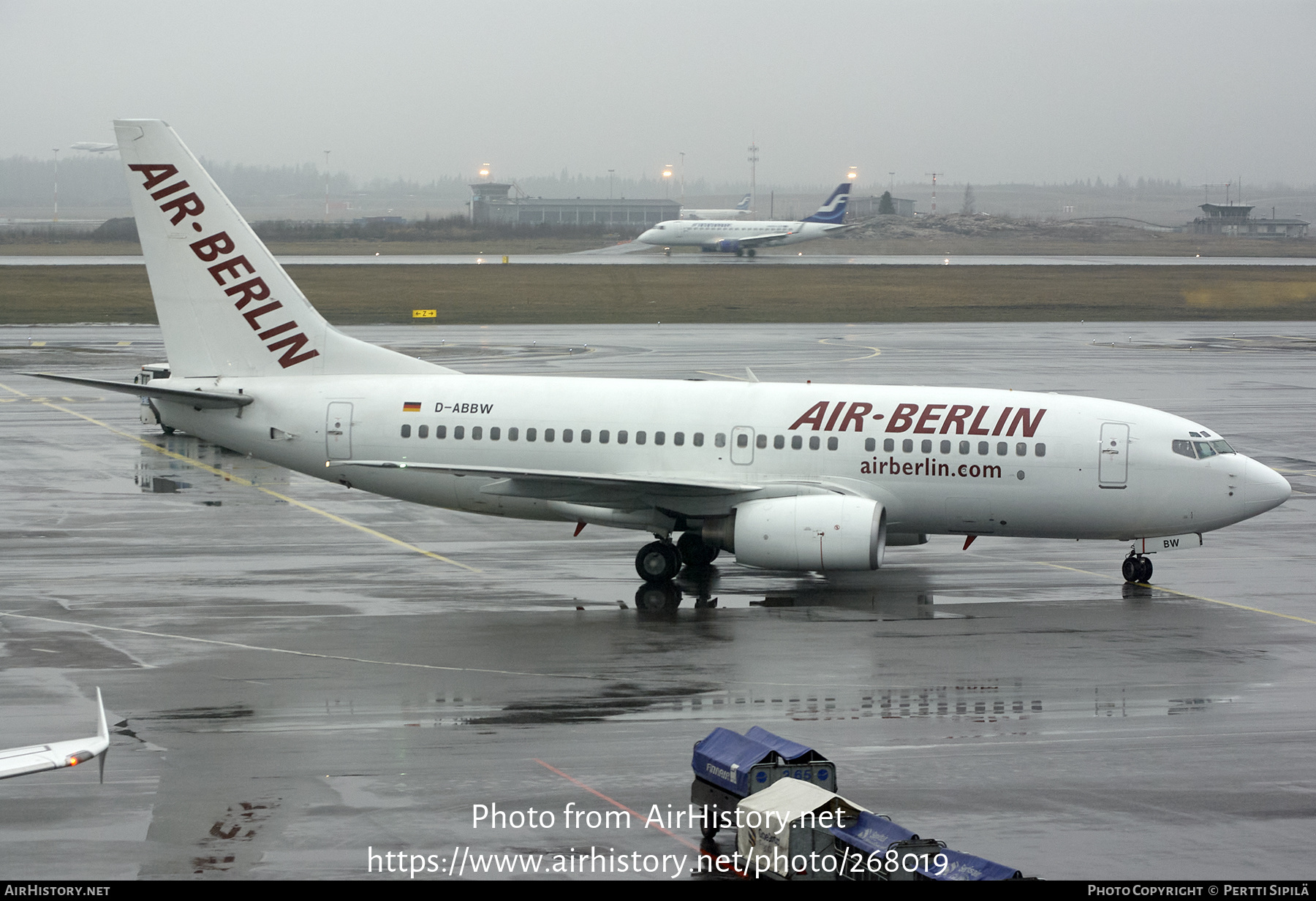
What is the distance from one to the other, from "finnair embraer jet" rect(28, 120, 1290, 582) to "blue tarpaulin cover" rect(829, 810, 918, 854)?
1341 cm

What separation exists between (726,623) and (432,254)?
14934 centimetres

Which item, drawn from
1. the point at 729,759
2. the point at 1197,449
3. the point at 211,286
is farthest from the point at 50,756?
the point at 1197,449

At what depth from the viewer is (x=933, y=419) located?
29.3 meters

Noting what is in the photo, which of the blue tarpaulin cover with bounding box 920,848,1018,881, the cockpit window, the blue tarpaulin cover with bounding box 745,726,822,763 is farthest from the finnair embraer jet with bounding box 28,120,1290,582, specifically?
the blue tarpaulin cover with bounding box 920,848,1018,881

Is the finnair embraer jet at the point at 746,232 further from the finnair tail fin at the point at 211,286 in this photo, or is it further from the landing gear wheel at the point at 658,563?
the landing gear wheel at the point at 658,563

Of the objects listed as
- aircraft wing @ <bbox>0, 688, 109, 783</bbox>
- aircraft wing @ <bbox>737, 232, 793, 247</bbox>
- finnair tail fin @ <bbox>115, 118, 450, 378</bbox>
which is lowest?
aircraft wing @ <bbox>0, 688, 109, 783</bbox>

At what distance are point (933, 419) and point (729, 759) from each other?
14.8m

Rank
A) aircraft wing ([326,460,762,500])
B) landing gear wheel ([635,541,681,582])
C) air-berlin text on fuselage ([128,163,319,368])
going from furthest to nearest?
air-berlin text on fuselage ([128,163,319,368]) → landing gear wheel ([635,541,681,582]) → aircraft wing ([326,460,762,500])

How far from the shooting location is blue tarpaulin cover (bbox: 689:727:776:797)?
51.5 feet

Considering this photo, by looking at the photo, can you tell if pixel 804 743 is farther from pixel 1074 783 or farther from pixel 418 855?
pixel 418 855

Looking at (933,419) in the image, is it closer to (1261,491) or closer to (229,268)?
(1261,491)

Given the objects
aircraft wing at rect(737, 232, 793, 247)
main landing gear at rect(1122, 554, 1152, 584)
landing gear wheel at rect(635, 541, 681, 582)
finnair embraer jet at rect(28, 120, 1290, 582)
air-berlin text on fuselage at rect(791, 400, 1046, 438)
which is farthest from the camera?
aircraft wing at rect(737, 232, 793, 247)

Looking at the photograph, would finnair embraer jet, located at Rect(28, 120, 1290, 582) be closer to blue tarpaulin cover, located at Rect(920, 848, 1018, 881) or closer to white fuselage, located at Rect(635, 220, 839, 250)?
blue tarpaulin cover, located at Rect(920, 848, 1018, 881)

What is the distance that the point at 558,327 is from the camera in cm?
8494
